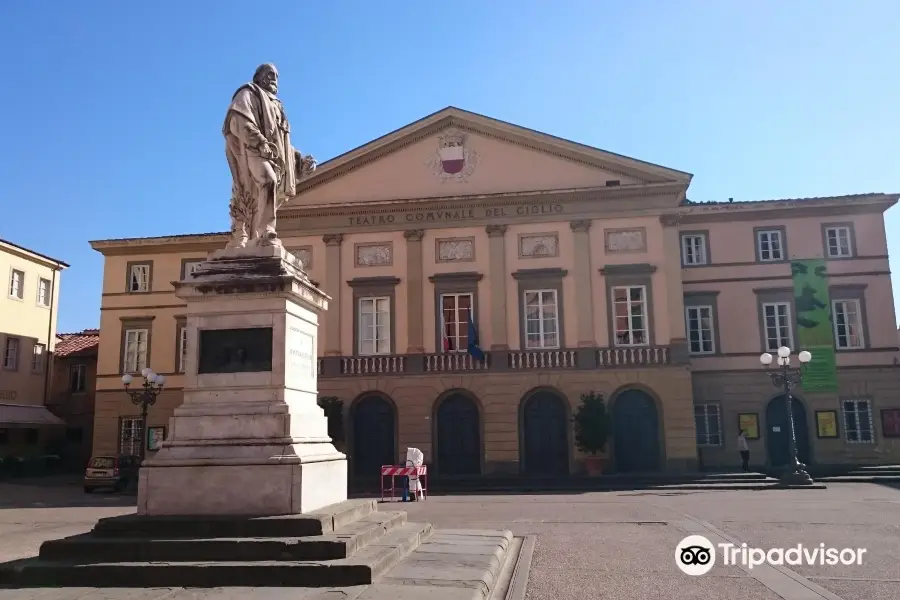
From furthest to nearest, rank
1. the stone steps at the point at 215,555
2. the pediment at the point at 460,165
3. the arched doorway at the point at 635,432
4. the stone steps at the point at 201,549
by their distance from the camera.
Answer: the pediment at the point at 460,165
the arched doorway at the point at 635,432
the stone steps at the point at 201,549
the stone steps at the point at 215,555

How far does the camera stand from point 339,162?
1187 inches

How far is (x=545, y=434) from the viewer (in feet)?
91.7

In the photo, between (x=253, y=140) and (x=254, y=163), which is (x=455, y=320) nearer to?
(x=254, y=163)

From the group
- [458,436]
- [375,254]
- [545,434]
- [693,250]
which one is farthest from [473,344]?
[693,250]

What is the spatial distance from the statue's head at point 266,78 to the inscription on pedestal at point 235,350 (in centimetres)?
318

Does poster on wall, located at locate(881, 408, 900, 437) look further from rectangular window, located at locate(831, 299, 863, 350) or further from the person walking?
the person walking

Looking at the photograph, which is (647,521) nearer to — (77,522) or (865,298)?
(77,522)

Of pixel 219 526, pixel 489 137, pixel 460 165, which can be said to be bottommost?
pixel 219 526

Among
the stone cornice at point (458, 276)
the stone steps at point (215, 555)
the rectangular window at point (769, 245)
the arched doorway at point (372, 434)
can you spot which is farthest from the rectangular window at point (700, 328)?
the stone steps at point (215, 555)

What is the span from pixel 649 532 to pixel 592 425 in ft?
49.9

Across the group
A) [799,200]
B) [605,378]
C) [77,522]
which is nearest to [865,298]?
[799,200]

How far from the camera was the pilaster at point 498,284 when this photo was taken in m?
28.3

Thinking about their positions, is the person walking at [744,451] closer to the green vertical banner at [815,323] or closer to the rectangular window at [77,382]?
the green vertical banner at [815,323]

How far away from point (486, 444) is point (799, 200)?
15.6 m
